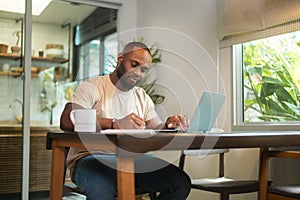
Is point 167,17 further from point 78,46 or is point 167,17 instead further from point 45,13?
point 78,46

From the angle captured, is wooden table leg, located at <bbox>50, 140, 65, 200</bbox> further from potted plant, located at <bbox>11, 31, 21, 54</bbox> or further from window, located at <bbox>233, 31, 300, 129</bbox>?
potted plant, located at <bbox>11, 31, 21, 54</bbox>

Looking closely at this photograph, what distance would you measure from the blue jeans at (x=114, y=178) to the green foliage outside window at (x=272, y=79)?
54.0 inches

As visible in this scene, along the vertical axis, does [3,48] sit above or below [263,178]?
above

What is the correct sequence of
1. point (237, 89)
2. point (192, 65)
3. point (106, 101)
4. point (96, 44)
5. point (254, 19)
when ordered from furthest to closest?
point (96, 44) → point (192, 65) → point (237, 89) → point (254, 19) → point (106, 101)

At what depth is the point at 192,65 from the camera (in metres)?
3.70

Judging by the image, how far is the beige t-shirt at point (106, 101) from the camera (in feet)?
6.68

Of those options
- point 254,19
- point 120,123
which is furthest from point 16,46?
point 120,123

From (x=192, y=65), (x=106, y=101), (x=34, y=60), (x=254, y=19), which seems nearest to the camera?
(x=106, y=101)

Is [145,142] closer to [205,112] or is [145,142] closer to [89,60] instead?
[205,112]

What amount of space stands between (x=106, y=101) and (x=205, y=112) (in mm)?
553

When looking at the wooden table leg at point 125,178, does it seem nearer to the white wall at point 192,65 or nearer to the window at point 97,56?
the white wall at point 192,65

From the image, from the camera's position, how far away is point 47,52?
16.0 ft

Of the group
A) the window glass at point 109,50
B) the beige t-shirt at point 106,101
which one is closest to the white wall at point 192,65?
the window glass at point 109,50

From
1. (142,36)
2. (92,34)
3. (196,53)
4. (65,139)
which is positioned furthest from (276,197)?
(92,34)
